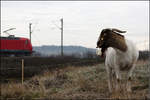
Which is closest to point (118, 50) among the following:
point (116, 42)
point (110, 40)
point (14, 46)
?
point (116, 42)

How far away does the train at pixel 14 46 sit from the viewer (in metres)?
41.8

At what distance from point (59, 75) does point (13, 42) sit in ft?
97.1

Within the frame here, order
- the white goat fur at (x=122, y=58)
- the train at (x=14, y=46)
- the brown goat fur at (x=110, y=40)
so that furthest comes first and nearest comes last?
the train at (x=14, y=46) < the white goat fur at (x=122, y=58) < the brown goat fur at (x=110, y=40)

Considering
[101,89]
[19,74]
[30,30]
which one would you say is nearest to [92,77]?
[101,89]

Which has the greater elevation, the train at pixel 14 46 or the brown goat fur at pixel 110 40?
the brown goat fur at pixel 110 40

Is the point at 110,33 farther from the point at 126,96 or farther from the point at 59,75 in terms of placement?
the point at 59,75

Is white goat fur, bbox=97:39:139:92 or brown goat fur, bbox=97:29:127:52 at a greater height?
brown goat fur, bbox=97:29:127:52

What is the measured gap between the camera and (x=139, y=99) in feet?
24.7

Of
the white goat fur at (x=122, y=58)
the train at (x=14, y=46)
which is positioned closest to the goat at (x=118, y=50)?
the white goat fur at (x=122, y=58)

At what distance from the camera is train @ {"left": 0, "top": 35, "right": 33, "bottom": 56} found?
1644 inches

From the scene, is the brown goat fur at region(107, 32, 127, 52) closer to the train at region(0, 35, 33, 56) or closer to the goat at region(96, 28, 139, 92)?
the goat at region(96, 28, 139, 92)

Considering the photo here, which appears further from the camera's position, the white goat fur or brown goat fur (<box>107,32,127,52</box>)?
the white goat fur

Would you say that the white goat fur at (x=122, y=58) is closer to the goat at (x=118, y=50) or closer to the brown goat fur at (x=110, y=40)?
the goat at (x=118, y=50)

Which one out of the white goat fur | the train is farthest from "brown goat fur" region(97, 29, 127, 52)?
the train
